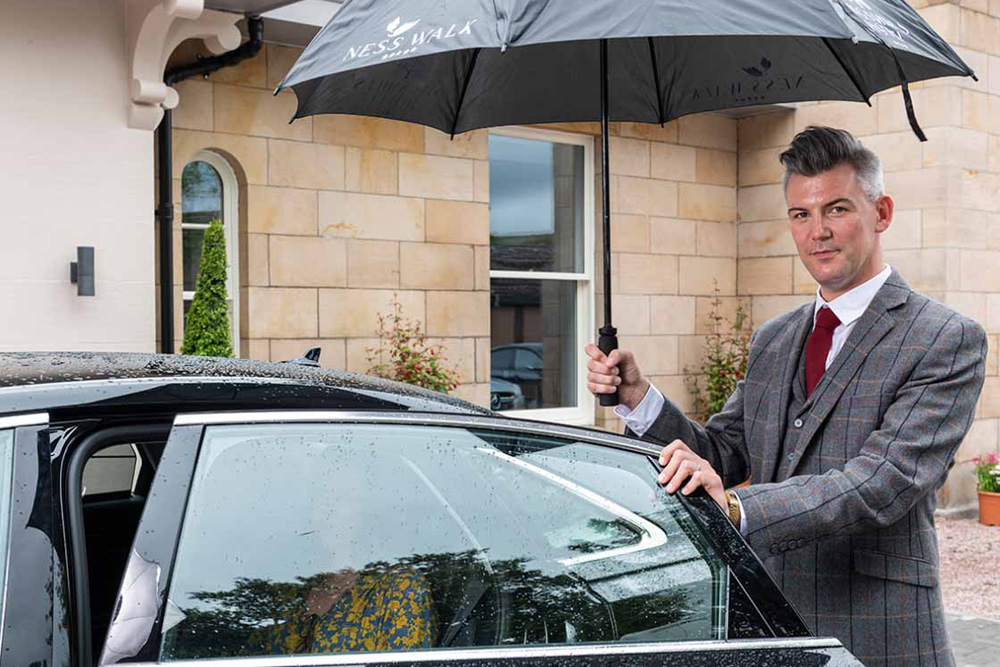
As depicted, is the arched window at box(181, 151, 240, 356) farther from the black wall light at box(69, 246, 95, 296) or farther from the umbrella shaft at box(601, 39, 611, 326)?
the umbrella shaft at box(601, 39, 611, 326)

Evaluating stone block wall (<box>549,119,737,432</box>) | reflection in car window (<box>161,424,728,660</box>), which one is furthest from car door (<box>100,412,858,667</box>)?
stone block wall (<box>549,119,737,432</box>)

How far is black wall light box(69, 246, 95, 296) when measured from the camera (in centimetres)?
639

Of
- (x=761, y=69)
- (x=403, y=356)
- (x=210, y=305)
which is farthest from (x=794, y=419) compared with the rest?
(x=403, y=356)

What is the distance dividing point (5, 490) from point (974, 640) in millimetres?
6081

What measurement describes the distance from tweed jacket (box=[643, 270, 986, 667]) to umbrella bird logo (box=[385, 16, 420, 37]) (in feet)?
4.20

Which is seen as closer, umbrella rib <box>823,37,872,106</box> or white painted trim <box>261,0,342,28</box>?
umbrella rib <box>823,37,872,106</box>

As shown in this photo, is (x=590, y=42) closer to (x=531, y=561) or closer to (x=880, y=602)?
(x=880, y=602)

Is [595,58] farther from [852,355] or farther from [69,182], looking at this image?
[69,182]

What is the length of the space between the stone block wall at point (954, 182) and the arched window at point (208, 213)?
541 cm

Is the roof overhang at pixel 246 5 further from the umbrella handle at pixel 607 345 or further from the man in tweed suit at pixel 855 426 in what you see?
the man in tweed suit at pixel 855 426

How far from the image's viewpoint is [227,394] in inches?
75.2

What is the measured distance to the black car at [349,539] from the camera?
168 cm

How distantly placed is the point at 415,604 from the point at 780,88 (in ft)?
8.12

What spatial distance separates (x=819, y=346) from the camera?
2799 mm
